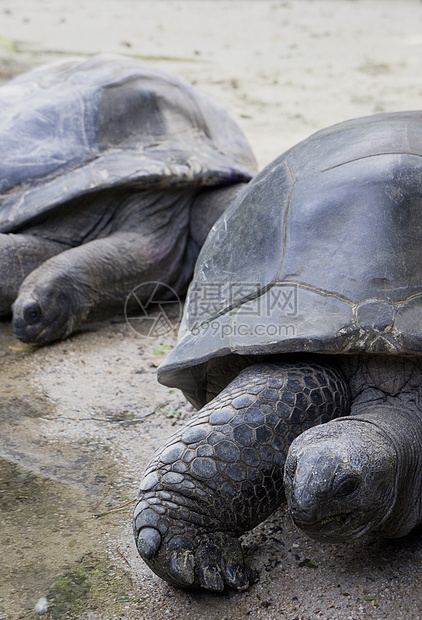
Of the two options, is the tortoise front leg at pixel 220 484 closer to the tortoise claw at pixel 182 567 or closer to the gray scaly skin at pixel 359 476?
the tortoise claw at pixel 182 567

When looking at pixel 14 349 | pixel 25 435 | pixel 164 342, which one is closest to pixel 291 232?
Answer: pixel 25 435

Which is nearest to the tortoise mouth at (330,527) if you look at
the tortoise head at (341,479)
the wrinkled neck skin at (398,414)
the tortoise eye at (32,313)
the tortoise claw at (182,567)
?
the tortoise head at (341,479)

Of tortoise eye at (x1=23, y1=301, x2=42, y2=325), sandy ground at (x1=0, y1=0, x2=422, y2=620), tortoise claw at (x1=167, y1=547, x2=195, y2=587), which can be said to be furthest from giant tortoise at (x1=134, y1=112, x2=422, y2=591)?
tortoise eye at (x1=23, y1=301, x2=42, y2=325)

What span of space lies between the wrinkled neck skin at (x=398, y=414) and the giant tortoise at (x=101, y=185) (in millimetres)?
2067

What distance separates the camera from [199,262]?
2625mm

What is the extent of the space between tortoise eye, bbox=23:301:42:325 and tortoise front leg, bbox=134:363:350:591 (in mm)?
1896

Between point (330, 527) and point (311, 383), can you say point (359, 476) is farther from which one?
point (311, 383)

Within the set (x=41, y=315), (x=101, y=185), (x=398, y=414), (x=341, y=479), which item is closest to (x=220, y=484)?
(x=341, y=479)

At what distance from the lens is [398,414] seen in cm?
199

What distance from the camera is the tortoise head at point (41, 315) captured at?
12.1 ft

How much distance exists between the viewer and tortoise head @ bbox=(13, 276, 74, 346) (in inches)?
145

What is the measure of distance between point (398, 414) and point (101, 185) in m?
2.49

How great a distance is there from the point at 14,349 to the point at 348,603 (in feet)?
7.66

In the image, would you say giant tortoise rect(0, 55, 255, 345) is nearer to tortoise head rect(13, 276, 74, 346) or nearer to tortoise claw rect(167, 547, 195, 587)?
tortoise head rect(13, 276, 74, 346)
